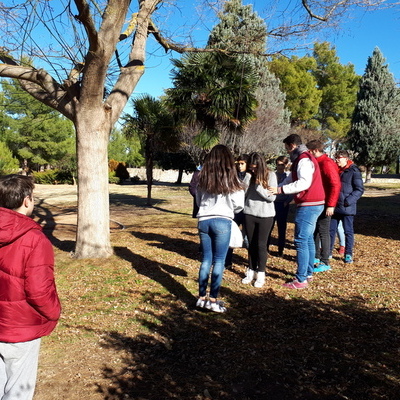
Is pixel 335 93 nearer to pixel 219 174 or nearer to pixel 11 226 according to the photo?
pixel 219 174

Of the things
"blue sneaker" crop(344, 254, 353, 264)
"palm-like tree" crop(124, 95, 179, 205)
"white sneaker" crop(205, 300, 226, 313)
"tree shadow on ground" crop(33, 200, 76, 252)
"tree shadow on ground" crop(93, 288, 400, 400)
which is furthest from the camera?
"palm-like tree" crop(124, 95, 179, 205)

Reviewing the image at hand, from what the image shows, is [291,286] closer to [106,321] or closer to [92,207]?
[106,321]

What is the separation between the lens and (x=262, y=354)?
3564mm

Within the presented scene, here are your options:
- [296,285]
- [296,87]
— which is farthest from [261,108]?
[296,285]

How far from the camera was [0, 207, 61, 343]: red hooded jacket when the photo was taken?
2182 mm

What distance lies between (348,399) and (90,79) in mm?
5502

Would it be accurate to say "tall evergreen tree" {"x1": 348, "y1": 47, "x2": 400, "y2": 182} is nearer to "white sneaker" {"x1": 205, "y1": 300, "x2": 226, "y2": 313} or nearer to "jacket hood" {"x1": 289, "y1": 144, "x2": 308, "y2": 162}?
"jacket hood" {"x1": 289, "y1": 144, "x2": 308, "y2": 162}

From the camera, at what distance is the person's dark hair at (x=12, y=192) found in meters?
2.35

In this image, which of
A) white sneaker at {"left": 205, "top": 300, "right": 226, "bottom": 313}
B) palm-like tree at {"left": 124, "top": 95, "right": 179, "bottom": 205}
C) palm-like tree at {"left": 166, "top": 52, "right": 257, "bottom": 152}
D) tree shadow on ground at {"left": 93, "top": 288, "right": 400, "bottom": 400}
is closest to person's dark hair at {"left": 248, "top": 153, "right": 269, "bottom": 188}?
tree shadow on ground at {"left": 93, "top": 288, "right": 400, "bottom": 400}

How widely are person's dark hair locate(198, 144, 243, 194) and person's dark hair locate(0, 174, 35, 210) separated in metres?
2.24

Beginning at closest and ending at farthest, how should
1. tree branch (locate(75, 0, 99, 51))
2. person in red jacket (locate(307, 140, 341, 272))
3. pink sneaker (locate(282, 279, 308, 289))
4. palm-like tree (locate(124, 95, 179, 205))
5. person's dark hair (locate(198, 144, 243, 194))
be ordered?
person's dark hair (locate(198, 144, 243, 194)) < pink sneaker (locate(282, 279, 308, 289)) < tree branch (locate(75, 0, 99, 51)) < person in red jacket (locate(307, 140, 341, 272)) < palm-like tree (locate(124, 95, 179, 205))

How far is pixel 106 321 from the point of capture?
434cm

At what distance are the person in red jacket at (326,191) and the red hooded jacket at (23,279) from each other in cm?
447

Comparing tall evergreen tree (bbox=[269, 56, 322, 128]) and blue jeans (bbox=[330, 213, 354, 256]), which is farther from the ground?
tall evergreen tree (bbox=[269, 56, 322, 128])
